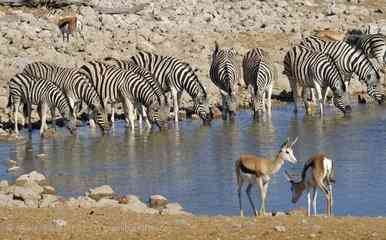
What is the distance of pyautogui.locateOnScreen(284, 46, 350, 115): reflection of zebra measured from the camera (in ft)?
76.7

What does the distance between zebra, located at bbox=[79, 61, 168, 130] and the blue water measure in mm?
426

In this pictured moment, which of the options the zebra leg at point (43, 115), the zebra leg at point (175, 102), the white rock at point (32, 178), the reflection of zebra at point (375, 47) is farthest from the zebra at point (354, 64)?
the white rock at point (32, 178)

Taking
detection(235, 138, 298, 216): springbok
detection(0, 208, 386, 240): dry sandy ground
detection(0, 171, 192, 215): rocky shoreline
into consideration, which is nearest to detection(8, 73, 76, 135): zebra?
detection(0, 171, 192, 215): rocky shoreline

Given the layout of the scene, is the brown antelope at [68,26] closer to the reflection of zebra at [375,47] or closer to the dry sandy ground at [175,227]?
the reflection of zebra at [375,47]

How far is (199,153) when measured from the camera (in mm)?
19125

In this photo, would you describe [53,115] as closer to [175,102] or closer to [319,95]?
[175,102]

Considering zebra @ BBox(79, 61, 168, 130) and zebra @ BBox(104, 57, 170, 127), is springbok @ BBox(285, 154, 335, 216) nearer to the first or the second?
zebra @ BBox(79, 61, 168, 130)

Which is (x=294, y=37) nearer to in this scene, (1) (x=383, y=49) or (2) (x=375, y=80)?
(1) (x=383, y=49)

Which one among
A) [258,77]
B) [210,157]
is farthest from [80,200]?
[258,77]

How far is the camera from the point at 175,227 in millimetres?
11852

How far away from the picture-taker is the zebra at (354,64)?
2466 centimetres

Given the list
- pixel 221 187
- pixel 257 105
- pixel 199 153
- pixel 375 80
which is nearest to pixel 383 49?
pixel 375 80

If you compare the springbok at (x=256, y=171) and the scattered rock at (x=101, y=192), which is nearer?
the springbok at (x=256, y=171)

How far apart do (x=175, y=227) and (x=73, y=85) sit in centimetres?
1112
